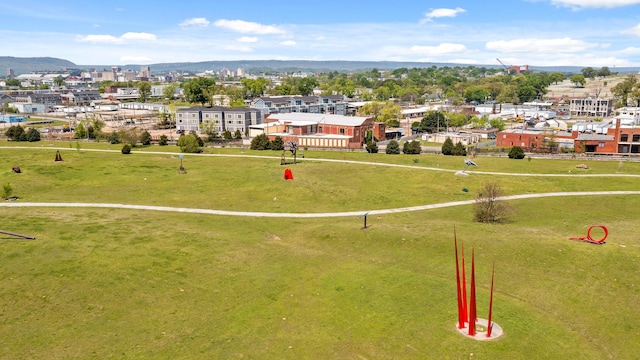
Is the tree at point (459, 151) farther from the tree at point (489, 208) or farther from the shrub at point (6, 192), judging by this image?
the shrub at point (6, 192)

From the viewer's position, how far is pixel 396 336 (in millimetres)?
26422

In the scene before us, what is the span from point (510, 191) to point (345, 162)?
91.6ft

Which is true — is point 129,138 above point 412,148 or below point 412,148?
above

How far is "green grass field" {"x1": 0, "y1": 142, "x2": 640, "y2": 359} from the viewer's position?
25.8 m

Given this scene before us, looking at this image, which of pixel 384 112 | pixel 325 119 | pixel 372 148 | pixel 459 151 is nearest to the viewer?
pixel 459 151

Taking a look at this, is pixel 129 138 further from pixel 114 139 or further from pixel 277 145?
pixel 277 145

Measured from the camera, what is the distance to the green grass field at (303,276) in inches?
1016

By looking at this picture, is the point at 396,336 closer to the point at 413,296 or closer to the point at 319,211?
the point at 413,296

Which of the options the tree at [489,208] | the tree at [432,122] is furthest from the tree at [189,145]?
the tree at [432,122]

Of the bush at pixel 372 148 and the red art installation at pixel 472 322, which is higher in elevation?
the bush at pixel 372 148

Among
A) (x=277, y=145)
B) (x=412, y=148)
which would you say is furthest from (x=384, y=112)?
(x=277, y=145)

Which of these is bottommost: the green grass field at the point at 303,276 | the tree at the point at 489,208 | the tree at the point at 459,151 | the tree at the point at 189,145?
the green grass field at the point at 303,276

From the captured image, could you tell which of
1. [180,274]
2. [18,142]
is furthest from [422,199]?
[18,142]

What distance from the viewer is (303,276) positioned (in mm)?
35344
